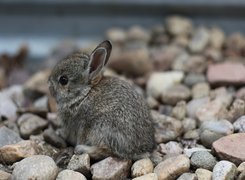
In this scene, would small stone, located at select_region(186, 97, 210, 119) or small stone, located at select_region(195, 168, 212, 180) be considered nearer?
small stone, located at select_region(195, 168, 212, 180)

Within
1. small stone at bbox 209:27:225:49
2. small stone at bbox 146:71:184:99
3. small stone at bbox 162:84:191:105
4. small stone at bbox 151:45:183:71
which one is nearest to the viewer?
small stone at bbox 162:84:191:105

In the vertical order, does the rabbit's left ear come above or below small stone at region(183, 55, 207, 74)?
above

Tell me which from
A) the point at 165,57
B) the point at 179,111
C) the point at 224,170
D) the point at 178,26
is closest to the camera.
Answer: the point at 224,170

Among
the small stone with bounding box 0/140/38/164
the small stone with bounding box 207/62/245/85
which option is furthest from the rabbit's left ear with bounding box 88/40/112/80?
the small stone with bounding box 207/62/245/85

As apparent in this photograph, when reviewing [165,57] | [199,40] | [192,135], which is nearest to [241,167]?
[192,135]

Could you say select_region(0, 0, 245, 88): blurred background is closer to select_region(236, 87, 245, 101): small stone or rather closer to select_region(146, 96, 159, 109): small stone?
select_region(146, 96, 159, 109): small stone

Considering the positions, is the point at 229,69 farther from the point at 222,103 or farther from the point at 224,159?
the point at 224,159

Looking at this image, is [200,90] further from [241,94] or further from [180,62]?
[180,62]

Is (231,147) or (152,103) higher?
(152,103)
